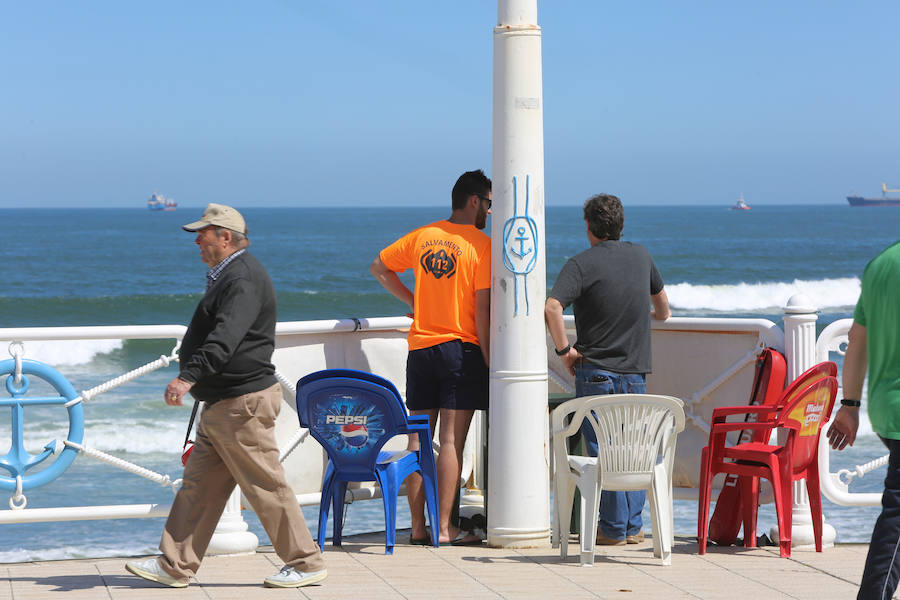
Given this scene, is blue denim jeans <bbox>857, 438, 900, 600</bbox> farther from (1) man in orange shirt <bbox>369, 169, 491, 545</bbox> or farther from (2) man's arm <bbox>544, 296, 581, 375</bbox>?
(1) man in orange shirt <bbox>369, 169, 491, 545</bbox>

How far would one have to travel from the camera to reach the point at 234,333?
4.62 m

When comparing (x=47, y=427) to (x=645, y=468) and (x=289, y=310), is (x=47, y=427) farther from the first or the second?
(x=289, y=310)

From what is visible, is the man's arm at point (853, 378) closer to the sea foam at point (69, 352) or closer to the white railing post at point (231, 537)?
the white railing post at point (231, 537)

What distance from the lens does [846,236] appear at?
7156cm

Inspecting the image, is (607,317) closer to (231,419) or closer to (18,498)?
(231,419)

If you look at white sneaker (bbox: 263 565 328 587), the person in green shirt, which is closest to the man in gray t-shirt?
white sneaker (bbox: 263 565 328 587)

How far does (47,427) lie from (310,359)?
9.71 metres

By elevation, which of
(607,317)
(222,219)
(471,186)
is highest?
(471,186)

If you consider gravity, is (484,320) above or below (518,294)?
below

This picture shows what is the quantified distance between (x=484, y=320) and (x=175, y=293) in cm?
3246

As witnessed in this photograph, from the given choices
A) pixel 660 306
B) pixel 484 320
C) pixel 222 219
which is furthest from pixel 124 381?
pixel 660 306

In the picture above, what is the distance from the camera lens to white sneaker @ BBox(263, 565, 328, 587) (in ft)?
16.0

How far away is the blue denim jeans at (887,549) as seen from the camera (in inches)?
153

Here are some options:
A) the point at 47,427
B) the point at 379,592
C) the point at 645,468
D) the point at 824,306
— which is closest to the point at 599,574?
the point at 645,468
